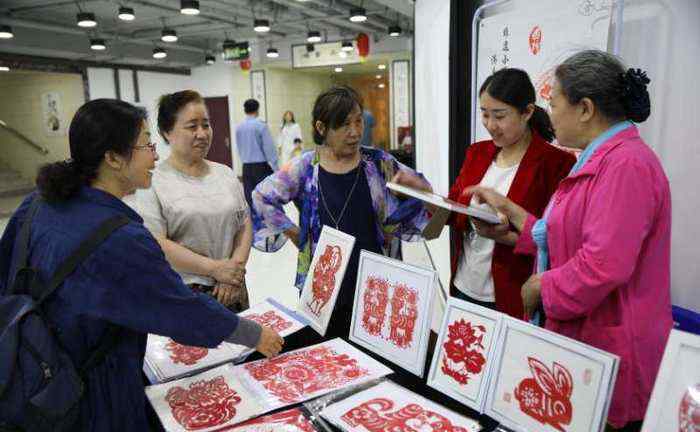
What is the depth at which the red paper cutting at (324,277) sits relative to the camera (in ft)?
4.82

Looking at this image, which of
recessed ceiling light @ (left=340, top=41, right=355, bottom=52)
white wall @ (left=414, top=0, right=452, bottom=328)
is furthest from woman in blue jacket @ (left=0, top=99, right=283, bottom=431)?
recessed ceiling light @ (left=340, top=41, right=355, bottom=52)

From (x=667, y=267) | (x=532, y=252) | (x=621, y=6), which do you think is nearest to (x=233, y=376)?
(x=532, y=252)

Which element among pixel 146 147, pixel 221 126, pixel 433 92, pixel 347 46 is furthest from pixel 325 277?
pixel 221 126

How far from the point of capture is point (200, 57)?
11.3 meters

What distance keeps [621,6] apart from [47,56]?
994cm

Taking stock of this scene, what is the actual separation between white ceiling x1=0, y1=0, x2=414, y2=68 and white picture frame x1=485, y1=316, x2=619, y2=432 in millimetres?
5751

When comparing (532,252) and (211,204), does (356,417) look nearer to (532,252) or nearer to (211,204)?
(532,252)

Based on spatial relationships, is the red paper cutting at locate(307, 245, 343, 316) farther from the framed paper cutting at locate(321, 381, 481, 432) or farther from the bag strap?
the bag strap

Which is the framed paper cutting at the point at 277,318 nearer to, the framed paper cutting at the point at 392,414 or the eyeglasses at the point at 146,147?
the framed paper cutting at the point at 392,414

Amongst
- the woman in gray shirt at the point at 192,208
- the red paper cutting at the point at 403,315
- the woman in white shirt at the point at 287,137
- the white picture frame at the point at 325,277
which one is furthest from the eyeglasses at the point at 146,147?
the woman in white shirt at the point at 287,137

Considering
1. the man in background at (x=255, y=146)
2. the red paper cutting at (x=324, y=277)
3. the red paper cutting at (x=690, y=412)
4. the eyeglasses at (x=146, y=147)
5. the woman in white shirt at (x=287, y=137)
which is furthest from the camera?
the woman in white shirt at (x=287, y=137)

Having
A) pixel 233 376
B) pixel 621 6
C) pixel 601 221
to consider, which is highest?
pixel 621 6

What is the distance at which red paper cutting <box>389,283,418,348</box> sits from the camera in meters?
1.24

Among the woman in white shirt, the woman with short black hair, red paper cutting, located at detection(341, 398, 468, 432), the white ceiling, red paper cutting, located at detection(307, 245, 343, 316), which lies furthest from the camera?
the woman in white shirt
